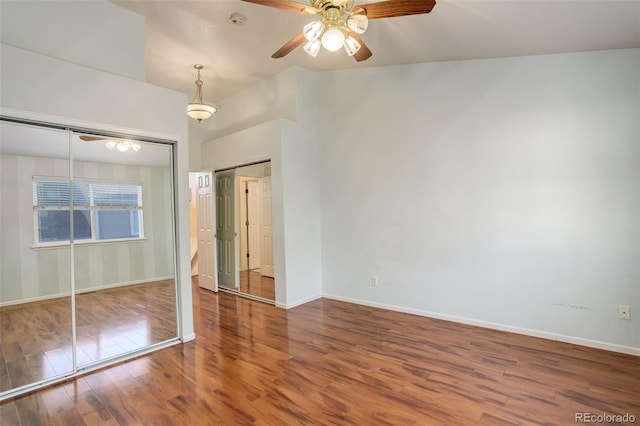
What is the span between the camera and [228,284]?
5.69 metres

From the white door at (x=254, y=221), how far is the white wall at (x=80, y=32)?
3769mm

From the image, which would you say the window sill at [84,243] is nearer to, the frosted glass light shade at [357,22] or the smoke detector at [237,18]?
the smoke detector at [237,18]

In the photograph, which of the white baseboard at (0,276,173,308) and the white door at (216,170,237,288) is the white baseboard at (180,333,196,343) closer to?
the white baseboard at (0,276,173,308)

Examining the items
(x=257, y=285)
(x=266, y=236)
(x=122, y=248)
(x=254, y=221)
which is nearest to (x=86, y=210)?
(x=122, y=248)

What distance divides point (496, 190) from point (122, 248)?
4.06 meters

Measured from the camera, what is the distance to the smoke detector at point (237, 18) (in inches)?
128

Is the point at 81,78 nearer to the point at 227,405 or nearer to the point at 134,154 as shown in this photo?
the point at 134,154

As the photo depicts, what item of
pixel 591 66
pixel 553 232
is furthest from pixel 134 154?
pixel 591 66

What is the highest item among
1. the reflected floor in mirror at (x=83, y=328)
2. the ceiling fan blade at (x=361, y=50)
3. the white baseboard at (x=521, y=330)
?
the ceiling fan blade at (x=361, y=50)

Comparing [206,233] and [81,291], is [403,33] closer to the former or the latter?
[81,291]

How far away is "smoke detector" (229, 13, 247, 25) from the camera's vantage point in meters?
3.26

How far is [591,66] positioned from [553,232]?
165 centimetres

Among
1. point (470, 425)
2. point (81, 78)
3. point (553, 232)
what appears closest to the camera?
point (470, 425)

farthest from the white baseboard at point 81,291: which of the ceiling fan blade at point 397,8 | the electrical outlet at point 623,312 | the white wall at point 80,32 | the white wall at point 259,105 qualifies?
the electrical outlet at point 623,312
